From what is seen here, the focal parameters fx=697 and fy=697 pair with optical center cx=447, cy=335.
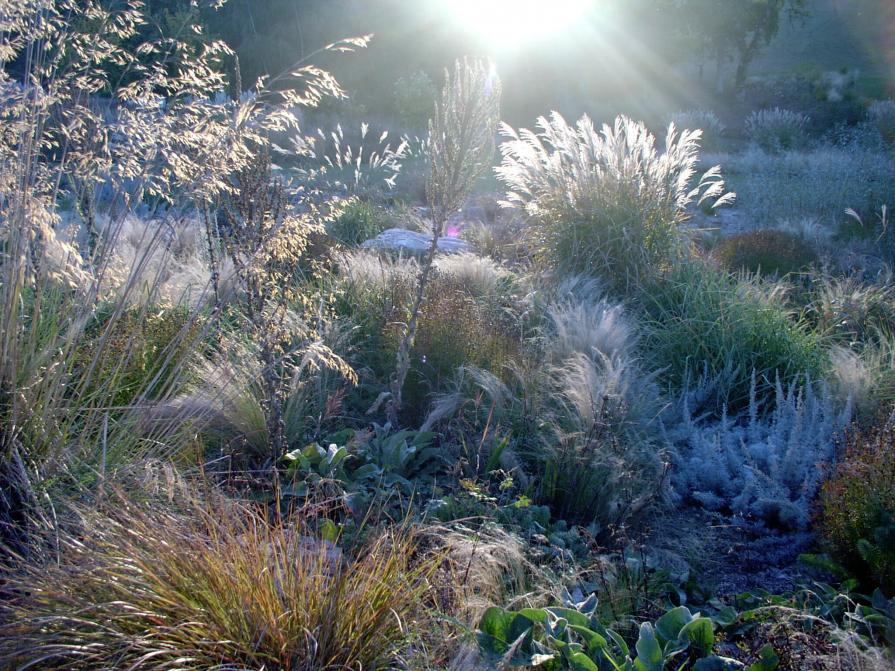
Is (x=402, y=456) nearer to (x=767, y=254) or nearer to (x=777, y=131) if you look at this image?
(x=767, y=254)

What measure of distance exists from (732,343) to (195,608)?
4087 mm

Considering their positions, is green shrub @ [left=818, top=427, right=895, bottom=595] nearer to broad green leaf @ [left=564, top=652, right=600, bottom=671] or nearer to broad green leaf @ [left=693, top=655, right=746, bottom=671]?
broad green leaf @ [left=693, top=655, right=746, bottom=671]

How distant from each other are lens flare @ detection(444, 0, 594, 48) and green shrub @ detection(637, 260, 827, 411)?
90.4 ft

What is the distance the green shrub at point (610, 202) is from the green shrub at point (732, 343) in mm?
821

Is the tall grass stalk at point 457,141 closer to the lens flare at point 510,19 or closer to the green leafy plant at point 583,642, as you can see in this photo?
the green leafy plant at point 583,642

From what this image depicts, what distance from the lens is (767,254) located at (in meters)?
7.63

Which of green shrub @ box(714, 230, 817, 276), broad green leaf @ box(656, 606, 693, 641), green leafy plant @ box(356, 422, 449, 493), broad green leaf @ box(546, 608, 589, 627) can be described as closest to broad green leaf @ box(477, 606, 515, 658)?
broad green leaf @ box(546, 608, 589, 627)

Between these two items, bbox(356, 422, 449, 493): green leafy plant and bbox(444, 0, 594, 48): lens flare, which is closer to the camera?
bbox(356, 422, 449, 493): green leafy plant

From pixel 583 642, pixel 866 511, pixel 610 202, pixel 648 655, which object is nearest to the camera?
pixel 648 655

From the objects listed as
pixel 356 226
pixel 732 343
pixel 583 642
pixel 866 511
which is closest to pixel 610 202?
pixel 732 343

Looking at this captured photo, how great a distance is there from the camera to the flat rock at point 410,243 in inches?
293

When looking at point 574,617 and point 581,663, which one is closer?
→ point 581,663

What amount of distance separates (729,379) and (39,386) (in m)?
4.01

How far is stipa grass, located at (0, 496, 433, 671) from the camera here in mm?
1682
